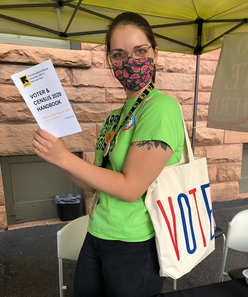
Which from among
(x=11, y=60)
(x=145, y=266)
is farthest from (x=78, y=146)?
(x=145, y=266)

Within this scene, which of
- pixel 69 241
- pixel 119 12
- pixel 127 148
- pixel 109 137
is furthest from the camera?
pixel 119 12

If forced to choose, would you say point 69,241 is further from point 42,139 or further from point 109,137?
point 42,139

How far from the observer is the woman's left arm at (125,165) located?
75 centimetres

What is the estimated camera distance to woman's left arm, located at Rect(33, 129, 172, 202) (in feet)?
2.47

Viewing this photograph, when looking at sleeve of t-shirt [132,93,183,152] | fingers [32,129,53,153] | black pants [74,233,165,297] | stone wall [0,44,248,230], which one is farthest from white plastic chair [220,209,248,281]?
stone wall [0,44,248,230]

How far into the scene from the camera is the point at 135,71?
3.08 ft

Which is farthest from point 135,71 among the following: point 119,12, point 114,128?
point 119,12

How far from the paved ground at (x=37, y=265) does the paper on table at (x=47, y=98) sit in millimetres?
1844

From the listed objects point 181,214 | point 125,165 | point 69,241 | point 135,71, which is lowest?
point 69,241

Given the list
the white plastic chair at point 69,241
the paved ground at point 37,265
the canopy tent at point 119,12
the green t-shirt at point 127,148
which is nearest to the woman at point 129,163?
the green t-shirt at point 127,148

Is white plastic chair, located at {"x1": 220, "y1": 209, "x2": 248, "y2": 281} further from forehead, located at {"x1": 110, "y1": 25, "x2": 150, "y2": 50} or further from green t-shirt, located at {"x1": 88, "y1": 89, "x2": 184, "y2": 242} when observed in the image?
forehead, located at {"x1": 110, "y1": 25, "x2": 150, "y2": 50}

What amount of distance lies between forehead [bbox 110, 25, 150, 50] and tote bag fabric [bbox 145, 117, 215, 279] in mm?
383

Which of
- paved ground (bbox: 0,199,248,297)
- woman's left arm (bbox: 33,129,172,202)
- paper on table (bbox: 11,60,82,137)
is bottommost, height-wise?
paved ground (bbox: 0,199,248,297)

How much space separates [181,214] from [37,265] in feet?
6.60
